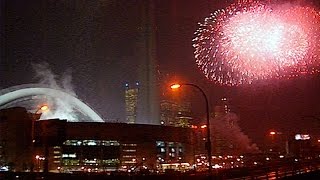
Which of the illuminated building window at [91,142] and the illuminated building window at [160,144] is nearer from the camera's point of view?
the illuminated building window at [91,142]

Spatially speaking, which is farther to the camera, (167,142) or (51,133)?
(167,142)

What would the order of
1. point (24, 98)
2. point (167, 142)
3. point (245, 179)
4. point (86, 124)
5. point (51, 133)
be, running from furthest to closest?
point (24, 98) → point (167, 142) → point (86, 124) → point (245, 179) → point (51, 133)

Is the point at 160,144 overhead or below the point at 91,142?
below

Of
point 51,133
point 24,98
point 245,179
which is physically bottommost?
point 245,179

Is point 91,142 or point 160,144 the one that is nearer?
point 91,142

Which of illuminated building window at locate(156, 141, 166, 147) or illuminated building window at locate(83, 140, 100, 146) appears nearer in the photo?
illuminated building window at locate(83, 140, 100, 146)

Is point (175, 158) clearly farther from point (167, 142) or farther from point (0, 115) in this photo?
point (0, 115)

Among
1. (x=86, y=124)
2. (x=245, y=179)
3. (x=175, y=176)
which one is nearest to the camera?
(x=175, y=176)

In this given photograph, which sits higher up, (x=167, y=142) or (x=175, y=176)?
(x=167, y=142)

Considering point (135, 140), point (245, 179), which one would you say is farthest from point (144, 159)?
point (245, 179)
